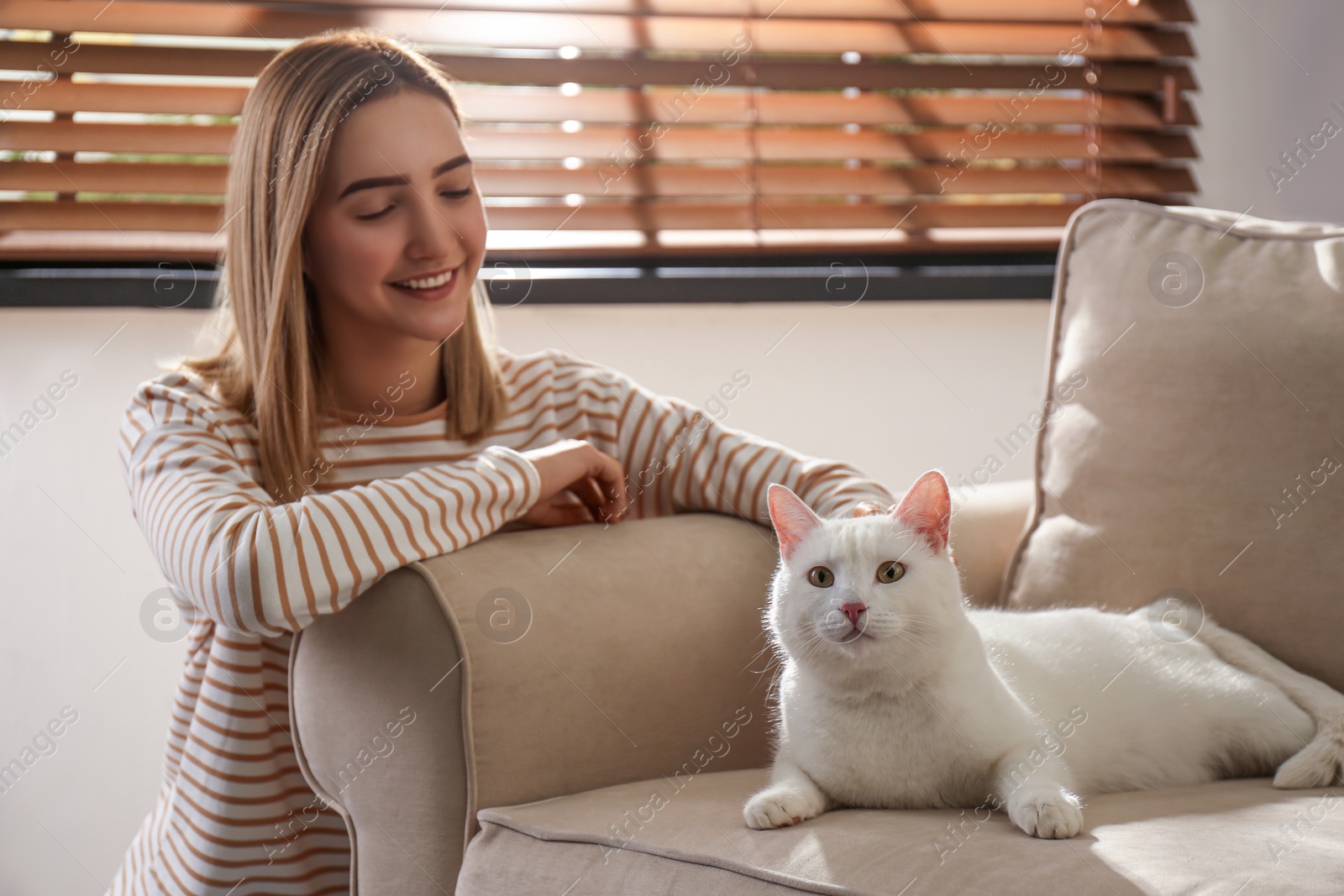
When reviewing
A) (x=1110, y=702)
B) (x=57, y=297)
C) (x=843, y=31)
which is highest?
(x=843, y=31)

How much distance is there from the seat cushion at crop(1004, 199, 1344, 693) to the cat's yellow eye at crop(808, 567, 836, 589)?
1.42 ft

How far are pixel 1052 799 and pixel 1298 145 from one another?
1.68 metres

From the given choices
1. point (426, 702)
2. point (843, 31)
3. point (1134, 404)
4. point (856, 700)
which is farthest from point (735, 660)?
point (843, 31)

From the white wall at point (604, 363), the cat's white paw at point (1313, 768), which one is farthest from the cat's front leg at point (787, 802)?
the white wall at point (604, 363)

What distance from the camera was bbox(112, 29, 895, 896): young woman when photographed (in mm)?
952

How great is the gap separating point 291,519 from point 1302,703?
0.99 meters

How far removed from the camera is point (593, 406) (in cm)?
135

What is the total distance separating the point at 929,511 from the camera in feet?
2.98

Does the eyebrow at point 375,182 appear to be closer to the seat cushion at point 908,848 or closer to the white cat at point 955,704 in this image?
the white cat at point 955,704

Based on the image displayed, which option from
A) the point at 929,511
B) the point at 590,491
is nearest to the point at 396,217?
the point at 590,491

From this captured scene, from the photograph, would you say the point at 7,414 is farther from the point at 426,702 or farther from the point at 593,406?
the point at 426,702

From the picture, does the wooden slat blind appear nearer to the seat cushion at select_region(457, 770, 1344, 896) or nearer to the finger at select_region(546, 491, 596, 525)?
the finger at select_region(546, 491, 596, 525)

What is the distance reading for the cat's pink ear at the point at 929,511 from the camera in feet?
2.95

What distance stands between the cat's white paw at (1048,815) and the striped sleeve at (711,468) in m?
0.41
